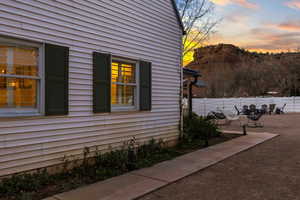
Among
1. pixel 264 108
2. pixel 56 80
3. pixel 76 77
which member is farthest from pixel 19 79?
pixel 264 108

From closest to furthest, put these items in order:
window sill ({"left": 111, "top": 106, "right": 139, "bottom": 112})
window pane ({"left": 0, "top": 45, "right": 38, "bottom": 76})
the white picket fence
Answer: window pane ({"left": 0, "top": 45, "right": 38, "bottom": 76}) < window sill ({"left": 111, "top": 106, "right": 139, "bottom": 112}) < the white picket fence

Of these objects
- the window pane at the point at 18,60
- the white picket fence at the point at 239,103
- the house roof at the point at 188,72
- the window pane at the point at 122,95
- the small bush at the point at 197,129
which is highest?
the house roof at the point at 188,72

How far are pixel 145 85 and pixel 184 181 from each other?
9.37ft

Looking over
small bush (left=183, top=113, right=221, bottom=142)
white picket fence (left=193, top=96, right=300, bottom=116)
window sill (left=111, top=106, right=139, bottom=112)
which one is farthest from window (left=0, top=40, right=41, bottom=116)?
white picket fence (left=193, top=96, right=300, bottom=116)

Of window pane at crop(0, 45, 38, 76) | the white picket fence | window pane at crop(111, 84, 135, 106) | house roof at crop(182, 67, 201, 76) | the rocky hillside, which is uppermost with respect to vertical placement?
the rocky hillside

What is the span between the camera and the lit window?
354 cm

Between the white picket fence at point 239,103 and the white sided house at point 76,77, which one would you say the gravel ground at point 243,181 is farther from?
the white picket fence at point 239,103

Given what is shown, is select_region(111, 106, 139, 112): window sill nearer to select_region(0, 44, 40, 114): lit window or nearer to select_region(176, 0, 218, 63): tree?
select_region(0, 44, 40, 114): lit window

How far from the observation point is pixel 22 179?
3482 mm

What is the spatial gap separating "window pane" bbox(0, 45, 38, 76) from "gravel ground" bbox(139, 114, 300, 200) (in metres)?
2.88

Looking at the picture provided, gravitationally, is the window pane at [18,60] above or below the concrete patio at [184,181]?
above

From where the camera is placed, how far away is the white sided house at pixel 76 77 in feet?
11.7

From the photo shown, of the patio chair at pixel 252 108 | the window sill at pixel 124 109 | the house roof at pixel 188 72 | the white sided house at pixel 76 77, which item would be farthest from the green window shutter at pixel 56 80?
the patio chair at pixel 252 108

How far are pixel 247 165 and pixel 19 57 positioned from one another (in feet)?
17.2
